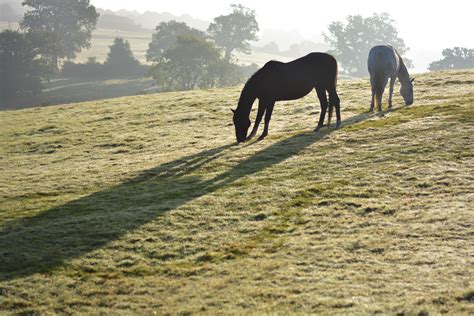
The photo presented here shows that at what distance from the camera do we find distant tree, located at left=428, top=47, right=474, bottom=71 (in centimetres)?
11539

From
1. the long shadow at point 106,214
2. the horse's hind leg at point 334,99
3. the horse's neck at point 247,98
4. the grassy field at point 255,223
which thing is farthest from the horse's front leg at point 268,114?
the horse's hind leg at point 334,99

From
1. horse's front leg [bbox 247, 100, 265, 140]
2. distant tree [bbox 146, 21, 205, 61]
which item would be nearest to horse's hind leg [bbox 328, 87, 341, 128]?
horse's front leg [bbox 247, 100, 265, 140]

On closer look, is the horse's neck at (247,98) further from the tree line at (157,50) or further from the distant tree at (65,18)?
the distant tree at (65,18)

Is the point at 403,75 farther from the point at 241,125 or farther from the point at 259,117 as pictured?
the point at 241,125

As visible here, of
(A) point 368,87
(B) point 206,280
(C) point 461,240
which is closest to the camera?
(B) point 206,280

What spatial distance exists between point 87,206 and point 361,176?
7098 millimetres

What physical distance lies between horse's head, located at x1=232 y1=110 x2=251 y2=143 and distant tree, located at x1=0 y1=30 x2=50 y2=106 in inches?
2383

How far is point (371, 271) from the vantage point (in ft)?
30.5

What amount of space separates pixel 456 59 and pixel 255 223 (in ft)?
381

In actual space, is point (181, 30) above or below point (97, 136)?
above

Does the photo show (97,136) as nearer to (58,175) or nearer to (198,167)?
(58,175)

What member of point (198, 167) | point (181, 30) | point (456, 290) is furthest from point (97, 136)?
point (181, 30)

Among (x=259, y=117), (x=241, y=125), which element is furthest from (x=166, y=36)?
(x=241, y=125)

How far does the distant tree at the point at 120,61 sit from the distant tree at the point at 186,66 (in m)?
18.9
